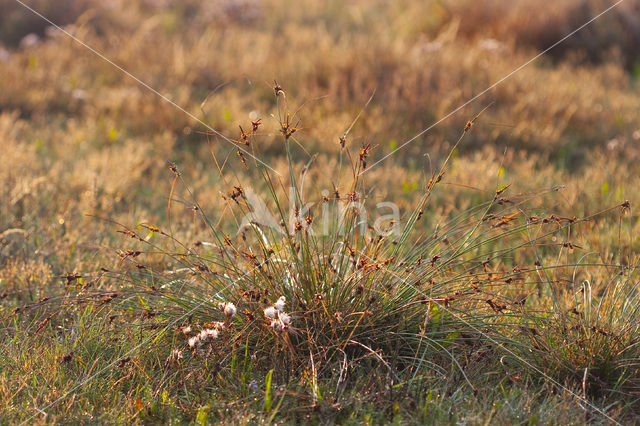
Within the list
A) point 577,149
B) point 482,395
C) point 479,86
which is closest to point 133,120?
point 479,86

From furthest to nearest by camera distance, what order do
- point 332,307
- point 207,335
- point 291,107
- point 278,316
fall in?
point 291,107
point 332,307
point 207,335
point 278,316

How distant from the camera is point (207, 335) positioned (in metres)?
2.43

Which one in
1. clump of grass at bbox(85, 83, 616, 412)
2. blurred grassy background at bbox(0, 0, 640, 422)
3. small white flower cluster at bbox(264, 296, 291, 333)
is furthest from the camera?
blurred grassy background at bbox(0, 0, 640, 422)

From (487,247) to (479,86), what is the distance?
309 centimetres

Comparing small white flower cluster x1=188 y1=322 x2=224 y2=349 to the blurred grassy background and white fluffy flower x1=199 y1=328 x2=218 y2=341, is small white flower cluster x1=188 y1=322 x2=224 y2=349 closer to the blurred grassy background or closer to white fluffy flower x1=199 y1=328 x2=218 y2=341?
white fluffy flower x1=199 y1=328 x2=218 y2=341

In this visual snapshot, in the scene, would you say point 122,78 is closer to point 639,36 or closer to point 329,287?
point 329,287

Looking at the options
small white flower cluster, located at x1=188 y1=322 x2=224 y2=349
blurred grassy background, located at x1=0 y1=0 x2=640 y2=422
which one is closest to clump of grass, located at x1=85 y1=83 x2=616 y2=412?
small white flower cluster, located at x1=188 y1=322 x2=224 y2=349

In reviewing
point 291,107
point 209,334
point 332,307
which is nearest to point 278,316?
point 209,334

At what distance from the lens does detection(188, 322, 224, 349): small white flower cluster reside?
2377 millimetres

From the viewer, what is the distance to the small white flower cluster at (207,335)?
238 cm

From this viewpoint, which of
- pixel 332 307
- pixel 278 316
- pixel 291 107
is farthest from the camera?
pixel 291 107

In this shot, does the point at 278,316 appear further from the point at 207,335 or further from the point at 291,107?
the point at 291,107

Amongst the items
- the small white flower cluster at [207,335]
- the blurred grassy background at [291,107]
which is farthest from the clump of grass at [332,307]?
the blurred grassy background at [291,107]

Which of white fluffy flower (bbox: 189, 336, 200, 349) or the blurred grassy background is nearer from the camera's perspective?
white fluffy flower (bbox: 189, 336, 200, 349)
